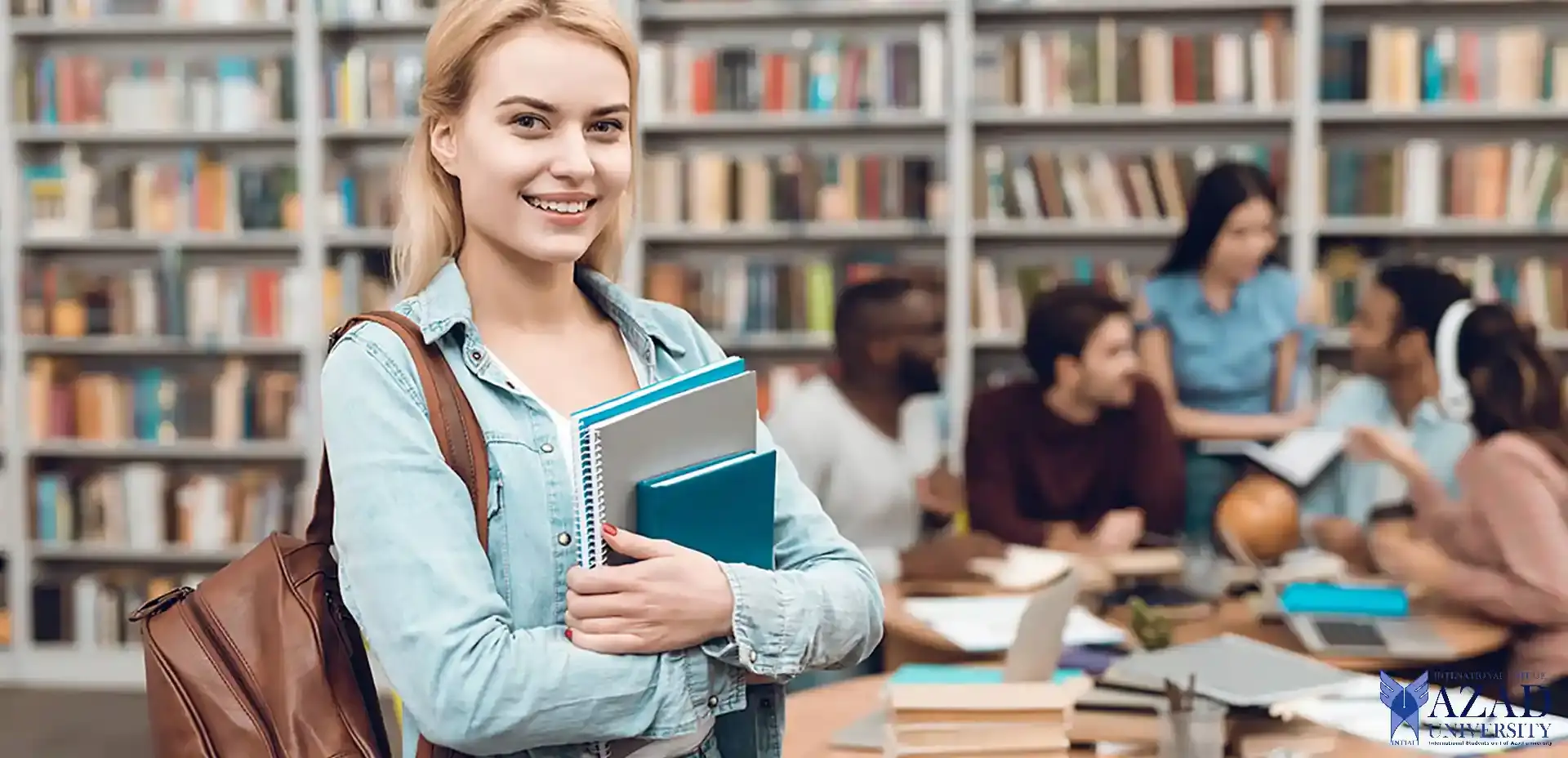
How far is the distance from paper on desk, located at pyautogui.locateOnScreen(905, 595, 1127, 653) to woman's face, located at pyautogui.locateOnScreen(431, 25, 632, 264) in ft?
4.46

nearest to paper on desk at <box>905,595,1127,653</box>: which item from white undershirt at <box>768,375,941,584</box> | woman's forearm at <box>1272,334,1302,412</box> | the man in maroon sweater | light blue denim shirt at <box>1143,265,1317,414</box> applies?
white undershirt at <box>768,375,941,584</box>

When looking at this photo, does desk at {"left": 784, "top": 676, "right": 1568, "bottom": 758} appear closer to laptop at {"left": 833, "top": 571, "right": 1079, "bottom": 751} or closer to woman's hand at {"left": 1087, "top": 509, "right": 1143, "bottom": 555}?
laptop at {"left": 833, "top": 571, "right": 1079, "bottom": 751}

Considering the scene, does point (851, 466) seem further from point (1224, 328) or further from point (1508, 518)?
point (1224, 328)

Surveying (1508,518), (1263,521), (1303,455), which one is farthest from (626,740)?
(1303,455)

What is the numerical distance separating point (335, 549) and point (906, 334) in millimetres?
2213

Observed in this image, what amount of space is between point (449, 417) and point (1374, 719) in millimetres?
1389

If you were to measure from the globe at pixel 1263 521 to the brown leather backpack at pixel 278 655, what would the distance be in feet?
6.90

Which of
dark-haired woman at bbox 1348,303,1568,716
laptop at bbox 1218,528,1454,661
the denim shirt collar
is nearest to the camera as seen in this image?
the denim shirt collar

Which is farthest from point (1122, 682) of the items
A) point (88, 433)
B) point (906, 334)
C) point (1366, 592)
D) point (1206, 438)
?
point (88, 433)

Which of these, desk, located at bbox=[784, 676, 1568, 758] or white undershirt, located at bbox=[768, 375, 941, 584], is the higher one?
white undershirt, located at bbox=[768, 375, 941, 584]

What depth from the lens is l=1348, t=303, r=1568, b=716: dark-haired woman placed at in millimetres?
2469

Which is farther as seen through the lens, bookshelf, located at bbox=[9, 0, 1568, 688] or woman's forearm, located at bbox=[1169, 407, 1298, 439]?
bookshelf, located at bbox=[9, 0, 1568, 688]

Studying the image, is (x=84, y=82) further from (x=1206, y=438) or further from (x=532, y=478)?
(x=532, y=478)

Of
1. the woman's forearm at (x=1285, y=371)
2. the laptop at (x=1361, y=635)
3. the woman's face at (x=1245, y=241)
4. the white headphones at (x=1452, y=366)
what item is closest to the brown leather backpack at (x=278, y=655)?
the laptop at (x=1361, y=635)
